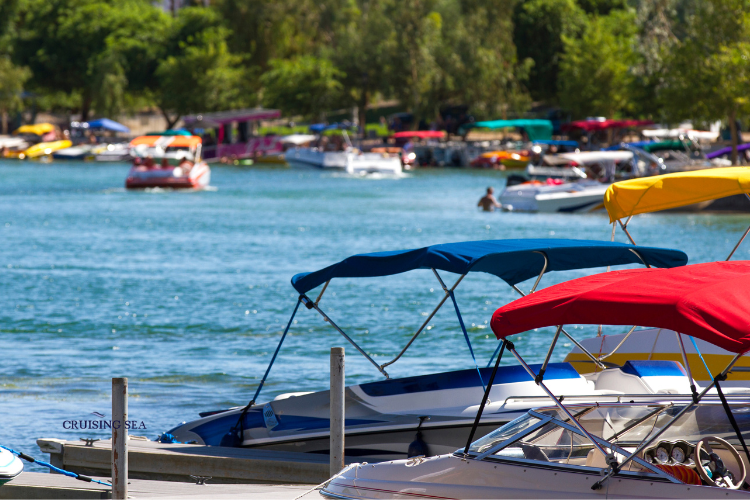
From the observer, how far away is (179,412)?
1268 cm

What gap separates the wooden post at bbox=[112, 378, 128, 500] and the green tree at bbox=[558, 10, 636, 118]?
6540cm

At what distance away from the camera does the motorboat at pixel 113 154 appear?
80.4 m

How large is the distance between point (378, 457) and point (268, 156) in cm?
6927

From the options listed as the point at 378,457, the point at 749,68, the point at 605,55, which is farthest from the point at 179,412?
the point at 605,55

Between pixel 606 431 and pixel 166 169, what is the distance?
47.4 m

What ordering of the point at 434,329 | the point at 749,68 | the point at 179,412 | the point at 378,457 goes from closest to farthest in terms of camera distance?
1. the point at 378,457
2. the point at 179,412
3. the point at 434,329
4. the point at 749,68

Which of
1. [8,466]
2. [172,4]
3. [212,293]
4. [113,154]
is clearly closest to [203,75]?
[113,154]

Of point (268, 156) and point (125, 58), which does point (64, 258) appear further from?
point (125, 58)

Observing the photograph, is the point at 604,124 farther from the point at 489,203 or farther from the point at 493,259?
the point at 493,259

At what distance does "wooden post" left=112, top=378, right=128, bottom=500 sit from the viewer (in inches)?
291

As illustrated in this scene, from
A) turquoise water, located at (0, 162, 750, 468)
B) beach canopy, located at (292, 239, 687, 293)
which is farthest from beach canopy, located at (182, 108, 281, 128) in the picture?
beach canopy, located at (292, 239, 687, 293)

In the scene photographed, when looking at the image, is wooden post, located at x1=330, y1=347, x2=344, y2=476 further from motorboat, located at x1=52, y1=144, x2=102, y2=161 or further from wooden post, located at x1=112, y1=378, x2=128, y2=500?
motorboat, located at x1=52, y1=144, x2=102, y2=161

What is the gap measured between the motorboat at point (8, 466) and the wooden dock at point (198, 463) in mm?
1913

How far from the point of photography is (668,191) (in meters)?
13.5
